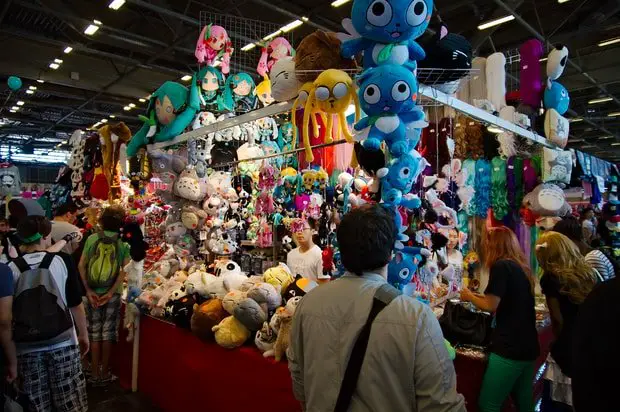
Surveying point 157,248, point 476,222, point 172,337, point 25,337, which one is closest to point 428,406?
point 25,337

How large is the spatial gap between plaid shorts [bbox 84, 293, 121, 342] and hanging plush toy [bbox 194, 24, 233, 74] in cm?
244

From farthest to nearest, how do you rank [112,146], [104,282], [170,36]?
[170,36], [112,146], [104,282]

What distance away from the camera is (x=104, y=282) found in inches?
146

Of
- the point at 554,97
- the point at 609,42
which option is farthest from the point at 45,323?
the point at 609,42

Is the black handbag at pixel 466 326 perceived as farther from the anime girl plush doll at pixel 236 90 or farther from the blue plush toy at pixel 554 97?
the anime girl plush doll at pixel 236 90

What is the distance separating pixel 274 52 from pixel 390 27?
2.78 metres

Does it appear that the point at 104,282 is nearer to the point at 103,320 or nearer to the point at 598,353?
the point at 103,320

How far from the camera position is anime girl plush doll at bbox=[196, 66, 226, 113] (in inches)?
168

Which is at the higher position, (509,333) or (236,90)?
(236,90)

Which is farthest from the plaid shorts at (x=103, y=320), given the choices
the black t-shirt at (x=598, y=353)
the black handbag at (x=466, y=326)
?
the black t-shirt at (x=598, y=353)

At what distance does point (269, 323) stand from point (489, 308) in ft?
4.05

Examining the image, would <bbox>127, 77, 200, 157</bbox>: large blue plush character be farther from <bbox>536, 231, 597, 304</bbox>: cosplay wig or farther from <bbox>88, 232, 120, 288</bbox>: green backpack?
<bbox>536, 231, 597, 304</bbox>: cosplay wig

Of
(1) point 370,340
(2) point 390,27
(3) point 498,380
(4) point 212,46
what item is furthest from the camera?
(4) point 212,46

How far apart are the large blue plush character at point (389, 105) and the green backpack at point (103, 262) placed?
2.64 m
